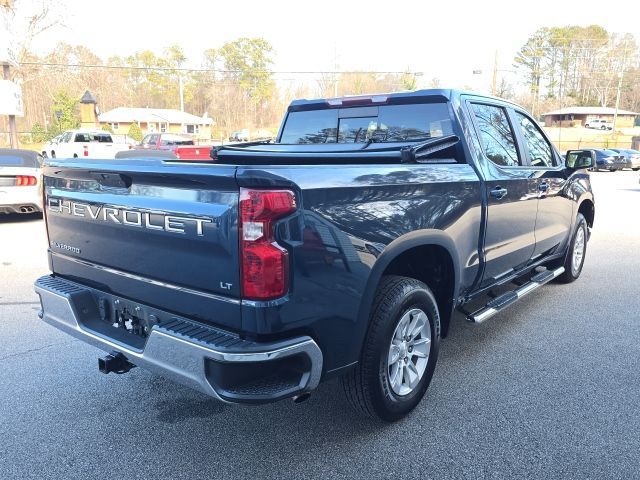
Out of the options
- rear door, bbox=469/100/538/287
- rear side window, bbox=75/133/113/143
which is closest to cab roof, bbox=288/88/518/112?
rear door, bbox=469/100/538/287

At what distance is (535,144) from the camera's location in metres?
5.01

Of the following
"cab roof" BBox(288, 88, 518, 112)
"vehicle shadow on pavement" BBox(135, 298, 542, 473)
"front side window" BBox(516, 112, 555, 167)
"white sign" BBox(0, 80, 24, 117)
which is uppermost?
"white sign" BBox(0, 80, 24, 117)

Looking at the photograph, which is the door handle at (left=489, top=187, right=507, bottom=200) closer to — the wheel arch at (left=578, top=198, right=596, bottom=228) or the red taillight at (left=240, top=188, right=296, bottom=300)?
the red taillight at (left=240, top=188, right=296, bottom=300)

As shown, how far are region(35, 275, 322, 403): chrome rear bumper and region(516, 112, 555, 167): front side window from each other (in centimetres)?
333

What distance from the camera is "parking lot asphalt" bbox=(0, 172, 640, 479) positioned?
9.03ft

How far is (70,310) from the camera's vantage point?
3023mm

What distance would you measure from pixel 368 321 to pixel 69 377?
2302 millimetres

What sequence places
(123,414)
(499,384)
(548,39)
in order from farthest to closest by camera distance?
1. (548,39)
2. (499,384)
3. (123,414)

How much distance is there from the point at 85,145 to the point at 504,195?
24.6 m

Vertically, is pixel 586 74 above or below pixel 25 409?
above

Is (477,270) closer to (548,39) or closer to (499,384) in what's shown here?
(499,384)

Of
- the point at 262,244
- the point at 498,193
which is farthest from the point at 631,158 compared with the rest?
the point at 262,244

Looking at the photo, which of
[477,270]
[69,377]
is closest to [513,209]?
[477,270]

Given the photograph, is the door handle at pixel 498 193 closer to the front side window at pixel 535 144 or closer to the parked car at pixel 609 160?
the front side window at pixel 535 144
